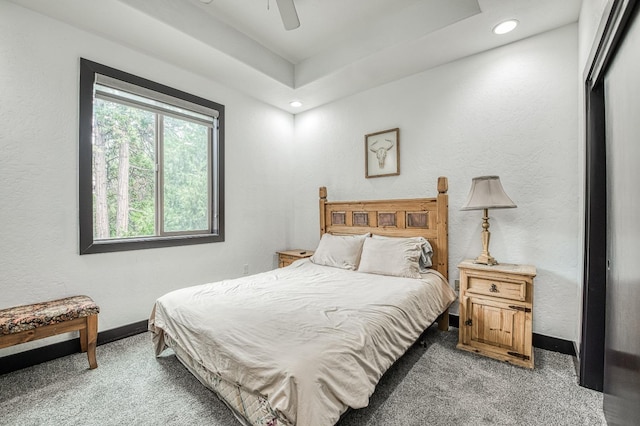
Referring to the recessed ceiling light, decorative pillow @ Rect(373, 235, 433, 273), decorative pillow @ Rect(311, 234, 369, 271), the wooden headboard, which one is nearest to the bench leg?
decorative pillow @ Rect(311, 234, 369, 271)

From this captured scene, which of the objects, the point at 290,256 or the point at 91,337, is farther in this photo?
the point at 290,256

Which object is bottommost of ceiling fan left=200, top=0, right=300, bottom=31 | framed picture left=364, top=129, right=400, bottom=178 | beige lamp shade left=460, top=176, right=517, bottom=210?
beige lamp shade left=460, top=176, right=517, bottom=210

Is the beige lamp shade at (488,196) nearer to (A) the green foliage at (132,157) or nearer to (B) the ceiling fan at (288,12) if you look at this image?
(B) the ceiling fan at (288,12)

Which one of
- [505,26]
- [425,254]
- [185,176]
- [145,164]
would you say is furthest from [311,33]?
[425,254]

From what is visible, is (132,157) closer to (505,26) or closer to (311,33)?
(311,33)

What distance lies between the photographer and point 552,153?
8.03ft

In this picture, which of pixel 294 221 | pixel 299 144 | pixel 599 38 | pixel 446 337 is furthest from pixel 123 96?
pixel 446 337

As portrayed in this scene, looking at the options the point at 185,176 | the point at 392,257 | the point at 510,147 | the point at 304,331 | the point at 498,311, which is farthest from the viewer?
the point at 185,176

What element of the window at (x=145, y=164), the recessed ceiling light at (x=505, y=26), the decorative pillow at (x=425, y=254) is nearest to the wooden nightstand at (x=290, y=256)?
the window at (x=145, y=164)

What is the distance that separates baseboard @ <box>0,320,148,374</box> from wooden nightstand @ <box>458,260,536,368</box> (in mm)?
2973

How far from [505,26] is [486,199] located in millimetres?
1446

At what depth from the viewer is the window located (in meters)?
2.53

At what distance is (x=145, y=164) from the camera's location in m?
3.00

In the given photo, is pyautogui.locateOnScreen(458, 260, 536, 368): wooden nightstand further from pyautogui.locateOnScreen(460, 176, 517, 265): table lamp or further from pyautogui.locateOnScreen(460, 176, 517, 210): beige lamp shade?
pyautogui.locateOnScreen(460, 176, 517, 210): beige lamp shade
